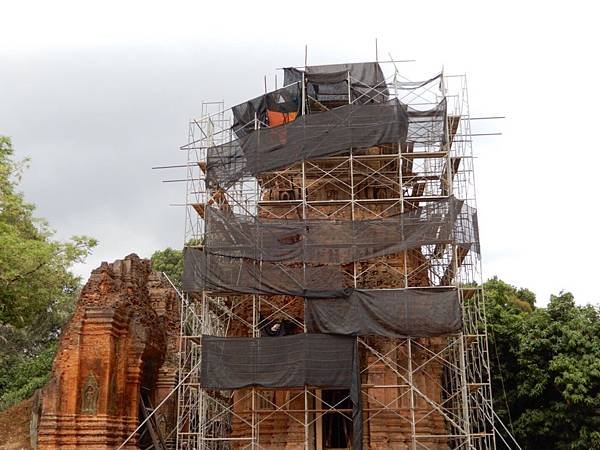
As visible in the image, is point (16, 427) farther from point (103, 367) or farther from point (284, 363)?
point (284, 363)

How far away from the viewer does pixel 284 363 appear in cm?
1656

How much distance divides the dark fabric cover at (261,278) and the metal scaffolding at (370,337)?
379 millimetres

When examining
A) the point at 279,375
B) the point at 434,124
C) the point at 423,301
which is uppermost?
the point at 434,124

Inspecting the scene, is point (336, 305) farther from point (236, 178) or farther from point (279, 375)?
point (236, 178)

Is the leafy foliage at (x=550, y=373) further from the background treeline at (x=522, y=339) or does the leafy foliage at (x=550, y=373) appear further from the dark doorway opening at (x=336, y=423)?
the dark doorway opening at (x=336, y=423)

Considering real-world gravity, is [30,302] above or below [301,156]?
below

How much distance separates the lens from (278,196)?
2081 centimetres

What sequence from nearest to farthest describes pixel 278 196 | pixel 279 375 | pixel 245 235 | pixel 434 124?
pixel 279 375 < pixel 245 235 < pixel 434 124 < pixel 278 196

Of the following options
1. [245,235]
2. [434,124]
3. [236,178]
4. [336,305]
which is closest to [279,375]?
[336,305]

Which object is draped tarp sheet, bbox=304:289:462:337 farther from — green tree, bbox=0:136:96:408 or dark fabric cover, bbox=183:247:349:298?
green tree, bbox=0:136:96:408

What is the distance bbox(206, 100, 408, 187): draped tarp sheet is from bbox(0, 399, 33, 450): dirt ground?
28.5ft

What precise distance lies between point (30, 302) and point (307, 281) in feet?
29.8

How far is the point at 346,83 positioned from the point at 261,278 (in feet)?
21.5

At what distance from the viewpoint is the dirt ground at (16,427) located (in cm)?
1961
